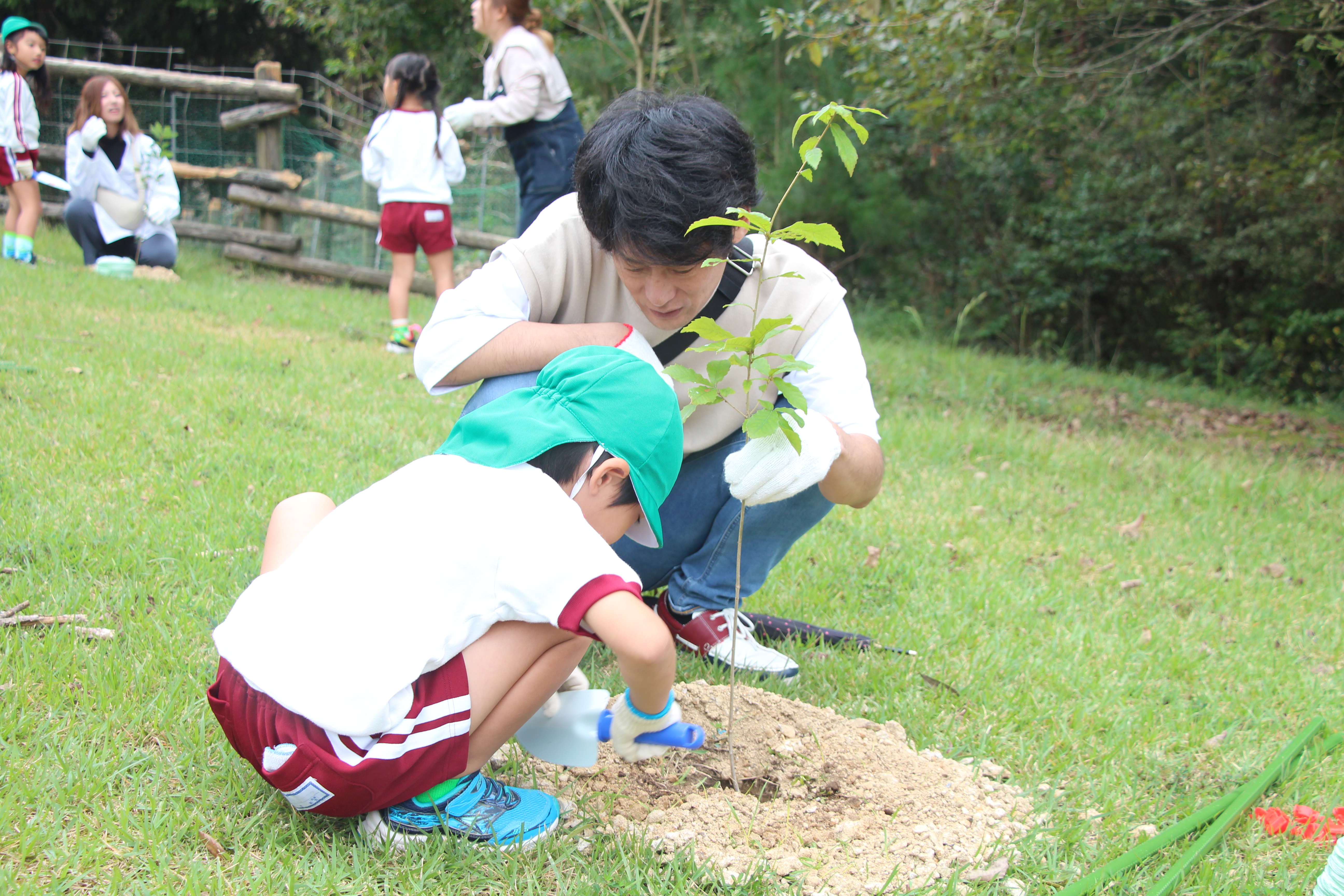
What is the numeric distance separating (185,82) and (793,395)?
854 cm

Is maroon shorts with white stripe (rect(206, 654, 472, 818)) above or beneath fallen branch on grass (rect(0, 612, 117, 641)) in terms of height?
above

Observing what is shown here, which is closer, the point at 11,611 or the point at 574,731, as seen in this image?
the point at 574,731

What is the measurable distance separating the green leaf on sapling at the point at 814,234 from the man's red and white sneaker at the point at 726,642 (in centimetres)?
106

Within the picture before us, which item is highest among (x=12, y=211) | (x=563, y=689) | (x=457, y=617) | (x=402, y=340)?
(x=12, y=211)

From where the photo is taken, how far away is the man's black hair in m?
1.82

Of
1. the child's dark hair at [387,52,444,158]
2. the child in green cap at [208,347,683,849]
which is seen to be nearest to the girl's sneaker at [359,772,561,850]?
the child in green cap at [208,347,683,849]

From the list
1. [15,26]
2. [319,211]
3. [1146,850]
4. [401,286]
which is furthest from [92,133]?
[1146,850]

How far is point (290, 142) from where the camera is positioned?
8.90 metres

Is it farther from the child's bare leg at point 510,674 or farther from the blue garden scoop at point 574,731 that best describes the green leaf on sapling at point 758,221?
the blue garden scoop at point 574,731

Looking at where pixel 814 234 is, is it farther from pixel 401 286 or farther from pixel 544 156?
pixel 401 286

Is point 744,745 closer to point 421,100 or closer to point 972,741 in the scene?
point 972,741

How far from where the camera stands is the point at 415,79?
5.98 meters

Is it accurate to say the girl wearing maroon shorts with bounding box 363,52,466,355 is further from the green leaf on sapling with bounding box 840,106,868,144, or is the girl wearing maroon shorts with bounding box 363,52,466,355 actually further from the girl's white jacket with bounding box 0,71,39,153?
the green leaf on sapling with bounding box 840,106,868,144

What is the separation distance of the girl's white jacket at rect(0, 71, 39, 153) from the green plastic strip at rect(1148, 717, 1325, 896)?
26.2 ft
